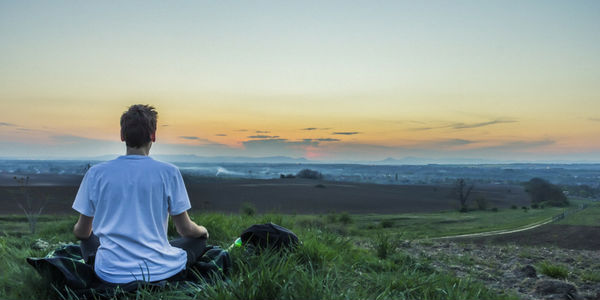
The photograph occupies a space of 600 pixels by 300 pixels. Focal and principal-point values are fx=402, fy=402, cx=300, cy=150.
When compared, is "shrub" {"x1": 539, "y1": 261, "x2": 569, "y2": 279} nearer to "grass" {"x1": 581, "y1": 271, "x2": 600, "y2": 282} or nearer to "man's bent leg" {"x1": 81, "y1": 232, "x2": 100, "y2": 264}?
"grass" {"x1": 581, "y1": 271, "x2": 600, "y2": 282}

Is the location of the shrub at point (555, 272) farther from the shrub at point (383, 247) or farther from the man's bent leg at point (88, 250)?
the man's bent leg at point (88, 250)

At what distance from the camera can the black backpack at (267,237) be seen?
16.2 feet

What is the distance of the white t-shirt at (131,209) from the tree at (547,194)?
50.3 meters

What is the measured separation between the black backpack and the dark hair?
2.16m

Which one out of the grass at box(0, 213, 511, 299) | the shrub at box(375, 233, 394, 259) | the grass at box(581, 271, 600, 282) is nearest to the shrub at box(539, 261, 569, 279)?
the grass at box(581, 271, 600, 282)

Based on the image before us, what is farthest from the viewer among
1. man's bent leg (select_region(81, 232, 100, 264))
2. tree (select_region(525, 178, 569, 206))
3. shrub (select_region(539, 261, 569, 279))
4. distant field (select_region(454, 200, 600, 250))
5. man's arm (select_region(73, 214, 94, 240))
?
tree (select_region(525, 178, 569, 206))

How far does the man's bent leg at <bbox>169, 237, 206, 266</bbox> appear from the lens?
3.84 meters

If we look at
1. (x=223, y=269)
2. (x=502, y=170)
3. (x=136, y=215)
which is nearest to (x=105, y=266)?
(x=136, y=215)

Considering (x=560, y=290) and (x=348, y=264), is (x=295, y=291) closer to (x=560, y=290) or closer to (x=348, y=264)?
(x=348, y=264)

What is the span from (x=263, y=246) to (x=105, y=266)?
6.56 ft

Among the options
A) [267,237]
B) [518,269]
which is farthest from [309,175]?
[267,237]

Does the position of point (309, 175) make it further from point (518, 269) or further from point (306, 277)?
point (306, 277)

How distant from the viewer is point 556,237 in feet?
67.8

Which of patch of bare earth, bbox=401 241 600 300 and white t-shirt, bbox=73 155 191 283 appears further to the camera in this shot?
patch of bare earth, bbox=401 241 600 300
